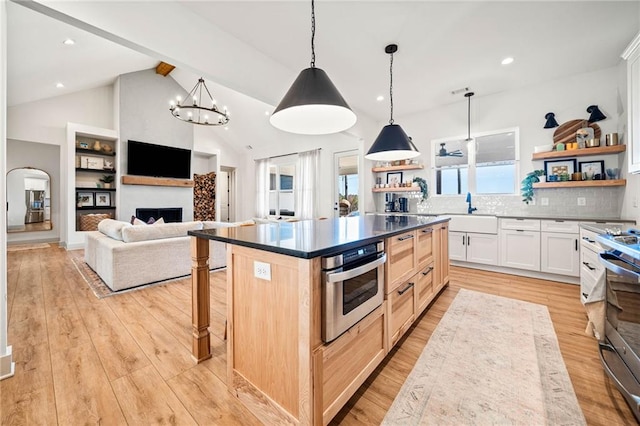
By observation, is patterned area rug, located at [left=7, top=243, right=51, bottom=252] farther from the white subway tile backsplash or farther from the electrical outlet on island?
the white subway tile backsplash

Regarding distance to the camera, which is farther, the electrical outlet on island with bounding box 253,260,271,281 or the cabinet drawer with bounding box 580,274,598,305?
the cabinet drawer with bounding box 580,274,598,305

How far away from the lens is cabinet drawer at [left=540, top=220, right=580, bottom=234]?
11.3 ft

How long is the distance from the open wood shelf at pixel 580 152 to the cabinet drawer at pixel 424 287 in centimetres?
293

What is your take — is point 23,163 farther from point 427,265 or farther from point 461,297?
Answer: point 461,297

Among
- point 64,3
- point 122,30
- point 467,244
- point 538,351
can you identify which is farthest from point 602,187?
point 64,3

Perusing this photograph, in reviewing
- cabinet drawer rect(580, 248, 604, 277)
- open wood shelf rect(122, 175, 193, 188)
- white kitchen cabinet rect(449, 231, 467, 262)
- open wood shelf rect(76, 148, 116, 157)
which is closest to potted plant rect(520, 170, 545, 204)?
white kitchen cabinet rect(449, 231, 467, 262)

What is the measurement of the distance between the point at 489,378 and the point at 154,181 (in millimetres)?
7665

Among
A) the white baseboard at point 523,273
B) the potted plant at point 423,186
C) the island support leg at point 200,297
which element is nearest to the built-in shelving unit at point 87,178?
the island support leg at point 200,297

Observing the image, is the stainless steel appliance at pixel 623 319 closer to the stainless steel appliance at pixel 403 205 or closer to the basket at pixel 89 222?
the stainless steel appliance at pixel 403 205

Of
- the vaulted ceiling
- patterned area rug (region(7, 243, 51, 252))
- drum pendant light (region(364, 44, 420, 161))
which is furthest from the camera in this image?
patterned area rug (region(7, 243, 51, 252))

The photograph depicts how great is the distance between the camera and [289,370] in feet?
3.97

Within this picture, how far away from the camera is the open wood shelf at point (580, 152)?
3.35m

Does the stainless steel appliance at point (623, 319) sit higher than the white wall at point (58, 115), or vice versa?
the white wall at point (58, 115)

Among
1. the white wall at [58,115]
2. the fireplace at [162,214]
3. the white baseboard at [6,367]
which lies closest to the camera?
the white baseboard at [6,367]
